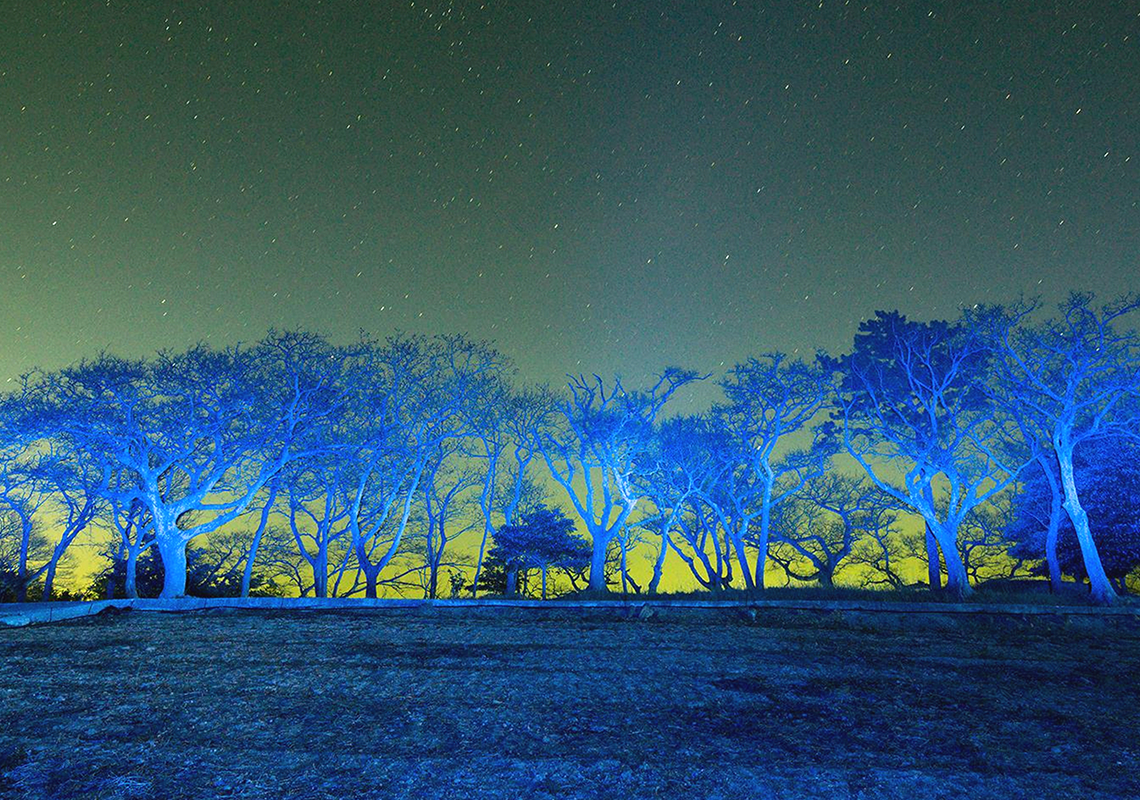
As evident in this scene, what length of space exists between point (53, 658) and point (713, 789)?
9539mm

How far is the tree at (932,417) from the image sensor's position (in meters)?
22.2

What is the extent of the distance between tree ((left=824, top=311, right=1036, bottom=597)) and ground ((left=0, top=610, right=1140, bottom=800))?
11.8m

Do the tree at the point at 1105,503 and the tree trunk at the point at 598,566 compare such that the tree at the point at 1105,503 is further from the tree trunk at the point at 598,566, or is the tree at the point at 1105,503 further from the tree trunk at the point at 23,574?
the tree trunk at the point at 23,574

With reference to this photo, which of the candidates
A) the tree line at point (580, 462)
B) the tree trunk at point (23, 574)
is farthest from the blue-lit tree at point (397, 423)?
the tree trunk at point (23, 574)

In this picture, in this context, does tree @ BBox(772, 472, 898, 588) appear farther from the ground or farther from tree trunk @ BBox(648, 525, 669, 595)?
the ground

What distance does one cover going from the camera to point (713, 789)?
448 centimetres

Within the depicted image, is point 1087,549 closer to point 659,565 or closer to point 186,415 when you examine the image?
point 659,565

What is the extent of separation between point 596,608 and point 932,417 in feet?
48.8

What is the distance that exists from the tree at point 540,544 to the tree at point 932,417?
1467cm

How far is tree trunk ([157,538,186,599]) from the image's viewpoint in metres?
19.9

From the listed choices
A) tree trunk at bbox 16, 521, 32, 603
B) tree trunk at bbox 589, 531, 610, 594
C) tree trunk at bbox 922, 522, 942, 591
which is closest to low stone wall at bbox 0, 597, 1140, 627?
tree trunk at bbox 589, 531, 610, 594

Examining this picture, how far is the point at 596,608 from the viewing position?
49.7 ft

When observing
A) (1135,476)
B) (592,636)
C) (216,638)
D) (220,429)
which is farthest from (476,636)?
(1135,476)

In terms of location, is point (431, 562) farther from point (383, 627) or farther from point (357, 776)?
point (357, 776)
